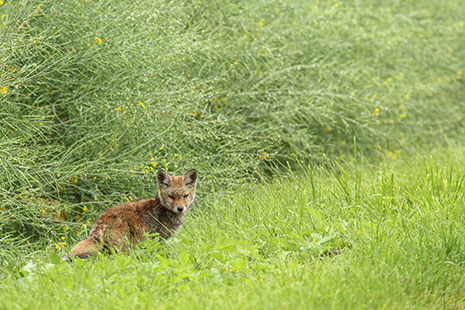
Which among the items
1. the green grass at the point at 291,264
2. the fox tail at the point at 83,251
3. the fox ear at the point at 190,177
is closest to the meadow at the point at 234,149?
the green grass at the point at 291,264

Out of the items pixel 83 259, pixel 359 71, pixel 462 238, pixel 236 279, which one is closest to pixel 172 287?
pixel 236 279

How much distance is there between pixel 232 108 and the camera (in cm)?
920

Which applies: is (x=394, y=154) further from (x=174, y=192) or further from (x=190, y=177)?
(x=174, y=192)

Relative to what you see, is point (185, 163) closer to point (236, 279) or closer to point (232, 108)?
point (232, 108)

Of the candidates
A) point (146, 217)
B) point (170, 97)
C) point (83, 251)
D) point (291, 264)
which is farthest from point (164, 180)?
point (291, 264)

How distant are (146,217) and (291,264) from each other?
5.51ft

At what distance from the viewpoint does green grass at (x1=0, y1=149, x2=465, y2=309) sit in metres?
4.59

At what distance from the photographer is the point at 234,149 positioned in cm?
830

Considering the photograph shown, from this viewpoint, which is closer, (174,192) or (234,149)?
(174,192)

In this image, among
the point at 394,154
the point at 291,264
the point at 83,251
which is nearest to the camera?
the point at 291,264

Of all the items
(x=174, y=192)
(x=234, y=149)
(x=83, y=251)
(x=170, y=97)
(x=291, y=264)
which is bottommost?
(x=234, y=149)

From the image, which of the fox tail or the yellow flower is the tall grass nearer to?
the yellow flower

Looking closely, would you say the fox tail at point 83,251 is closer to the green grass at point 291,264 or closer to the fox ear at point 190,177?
the green grass at point 291,264

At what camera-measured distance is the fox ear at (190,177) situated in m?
6.51
